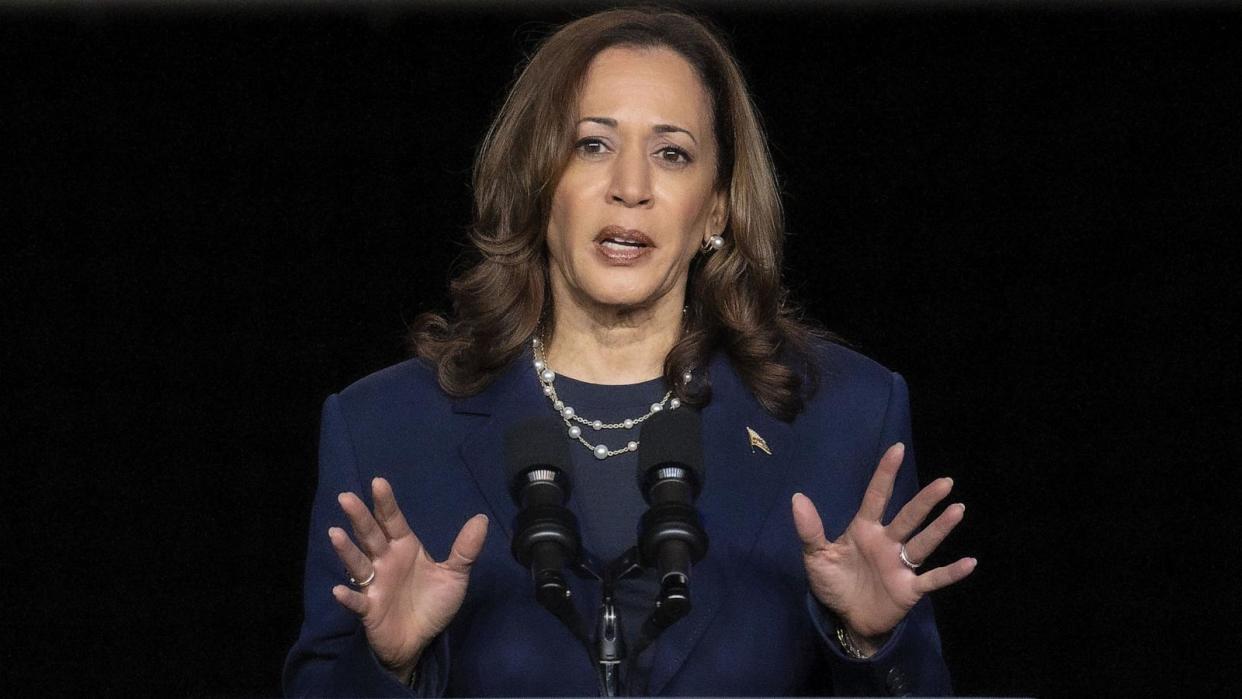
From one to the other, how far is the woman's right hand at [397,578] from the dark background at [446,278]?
5.17 feet

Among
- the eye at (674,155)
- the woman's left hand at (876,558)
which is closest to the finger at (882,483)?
the woman's left hand at (876,558)

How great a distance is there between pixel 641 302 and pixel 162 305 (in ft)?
4.55

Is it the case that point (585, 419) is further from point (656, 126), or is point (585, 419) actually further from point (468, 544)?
point (468, 544)

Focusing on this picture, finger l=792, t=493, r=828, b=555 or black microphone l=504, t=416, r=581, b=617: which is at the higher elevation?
black microphone l=504, t=416, r=581, b=617

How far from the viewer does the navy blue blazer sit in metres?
2.06

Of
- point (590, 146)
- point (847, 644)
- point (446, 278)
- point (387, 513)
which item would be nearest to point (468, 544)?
point (387, 513)

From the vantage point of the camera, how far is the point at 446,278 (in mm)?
3371

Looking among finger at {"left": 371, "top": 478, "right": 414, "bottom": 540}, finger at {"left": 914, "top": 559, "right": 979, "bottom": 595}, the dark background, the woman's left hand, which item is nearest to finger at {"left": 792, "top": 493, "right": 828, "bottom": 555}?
the woman's left hand

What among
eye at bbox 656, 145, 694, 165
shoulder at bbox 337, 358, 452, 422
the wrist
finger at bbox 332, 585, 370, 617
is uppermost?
eye at bbox 656, 145, 694, 165

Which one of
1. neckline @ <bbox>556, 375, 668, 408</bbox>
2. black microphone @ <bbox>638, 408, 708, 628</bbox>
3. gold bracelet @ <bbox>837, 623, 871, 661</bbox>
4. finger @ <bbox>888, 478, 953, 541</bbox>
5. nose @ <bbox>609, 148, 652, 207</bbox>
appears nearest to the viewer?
black microphone @ <bbox>638, 408, 708, 628</bbox>

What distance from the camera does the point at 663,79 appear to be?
232 cm

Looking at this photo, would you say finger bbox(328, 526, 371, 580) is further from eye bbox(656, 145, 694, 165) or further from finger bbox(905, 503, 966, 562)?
eye bbox(656, 145, 694, 165)

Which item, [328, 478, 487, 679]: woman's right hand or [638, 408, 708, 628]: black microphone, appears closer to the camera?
[638, 408, 708, 628]: black microphone

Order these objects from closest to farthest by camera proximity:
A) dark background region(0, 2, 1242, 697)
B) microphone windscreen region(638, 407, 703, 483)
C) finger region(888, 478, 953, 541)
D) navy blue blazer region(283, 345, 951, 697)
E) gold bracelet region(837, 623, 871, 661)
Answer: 1. microphone windscreen region(638, 407, 703, 483)
2. finger region(888, 478, 953, 541)
3. gold bracelet region(837, 623, 871, 661)
4. navy blue blazer region(283, 345, 951, 697)
5. dark background region(0, 2, 1242, 697)
